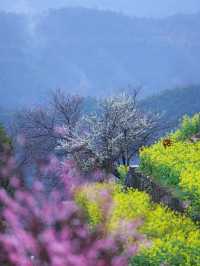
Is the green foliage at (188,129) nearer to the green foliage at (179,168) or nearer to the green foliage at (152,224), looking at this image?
the green foliage at (179,168)

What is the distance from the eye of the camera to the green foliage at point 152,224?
42.7ft

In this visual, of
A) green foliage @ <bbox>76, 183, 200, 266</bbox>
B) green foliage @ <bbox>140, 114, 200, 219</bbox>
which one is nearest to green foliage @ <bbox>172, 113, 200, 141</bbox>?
green foliage @ <bbox>140, 114, 200, 219</bbox>

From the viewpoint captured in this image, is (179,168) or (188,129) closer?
(179,168)

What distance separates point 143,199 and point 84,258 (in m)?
2.82

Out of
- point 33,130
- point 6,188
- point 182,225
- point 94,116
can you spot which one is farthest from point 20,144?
point 182,225

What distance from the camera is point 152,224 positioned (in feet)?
49.0

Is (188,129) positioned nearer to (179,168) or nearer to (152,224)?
(179,168)

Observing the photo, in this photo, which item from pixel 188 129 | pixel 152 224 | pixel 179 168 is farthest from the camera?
pixel 188 129

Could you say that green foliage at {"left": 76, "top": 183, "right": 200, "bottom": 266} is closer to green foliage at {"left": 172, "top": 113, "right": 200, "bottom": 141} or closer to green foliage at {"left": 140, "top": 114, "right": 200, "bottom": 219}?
green foliage at {"left": 140, "top": 114, "right": 200, "bottom": 219}

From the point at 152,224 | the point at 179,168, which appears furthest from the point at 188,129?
the point at 152,224

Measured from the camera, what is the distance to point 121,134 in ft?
130

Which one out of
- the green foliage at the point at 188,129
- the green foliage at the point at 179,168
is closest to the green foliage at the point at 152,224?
the green foliage at the point at 179,168

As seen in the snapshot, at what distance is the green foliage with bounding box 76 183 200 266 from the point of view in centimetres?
1302

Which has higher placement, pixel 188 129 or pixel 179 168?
pixel 188 129
